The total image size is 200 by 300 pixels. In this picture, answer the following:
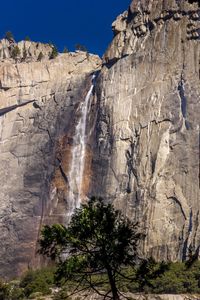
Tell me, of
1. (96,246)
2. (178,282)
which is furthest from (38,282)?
(96,246)

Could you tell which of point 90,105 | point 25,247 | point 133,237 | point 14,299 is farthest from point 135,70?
point 133,237

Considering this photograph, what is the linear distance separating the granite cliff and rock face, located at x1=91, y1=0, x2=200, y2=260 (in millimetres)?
87

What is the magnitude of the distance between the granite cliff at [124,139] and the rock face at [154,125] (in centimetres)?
9

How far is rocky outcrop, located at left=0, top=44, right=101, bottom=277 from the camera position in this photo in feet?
199

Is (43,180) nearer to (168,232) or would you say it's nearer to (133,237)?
(168,232)

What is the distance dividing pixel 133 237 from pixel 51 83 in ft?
163

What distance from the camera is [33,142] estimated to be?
215ft

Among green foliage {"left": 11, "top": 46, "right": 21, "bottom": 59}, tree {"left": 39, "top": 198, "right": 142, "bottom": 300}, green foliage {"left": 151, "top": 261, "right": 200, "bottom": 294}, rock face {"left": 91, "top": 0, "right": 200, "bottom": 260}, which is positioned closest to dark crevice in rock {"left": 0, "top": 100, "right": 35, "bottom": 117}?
rock face {"left": 91, "top": 0, "right": 200, "bottom": 260}

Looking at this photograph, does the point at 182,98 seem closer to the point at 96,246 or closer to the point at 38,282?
the point at 38,282

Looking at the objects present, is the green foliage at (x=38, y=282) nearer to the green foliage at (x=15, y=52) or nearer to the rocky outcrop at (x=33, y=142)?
the rocky outcrop at (x=33, y=142)

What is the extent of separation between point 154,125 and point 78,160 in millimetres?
8105

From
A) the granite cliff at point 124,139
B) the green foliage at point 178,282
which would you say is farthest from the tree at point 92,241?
the granite cliff at point 124,139

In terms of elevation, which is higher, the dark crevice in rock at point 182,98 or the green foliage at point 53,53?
the green foliage at point 53,53

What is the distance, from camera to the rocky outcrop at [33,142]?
6075cm
